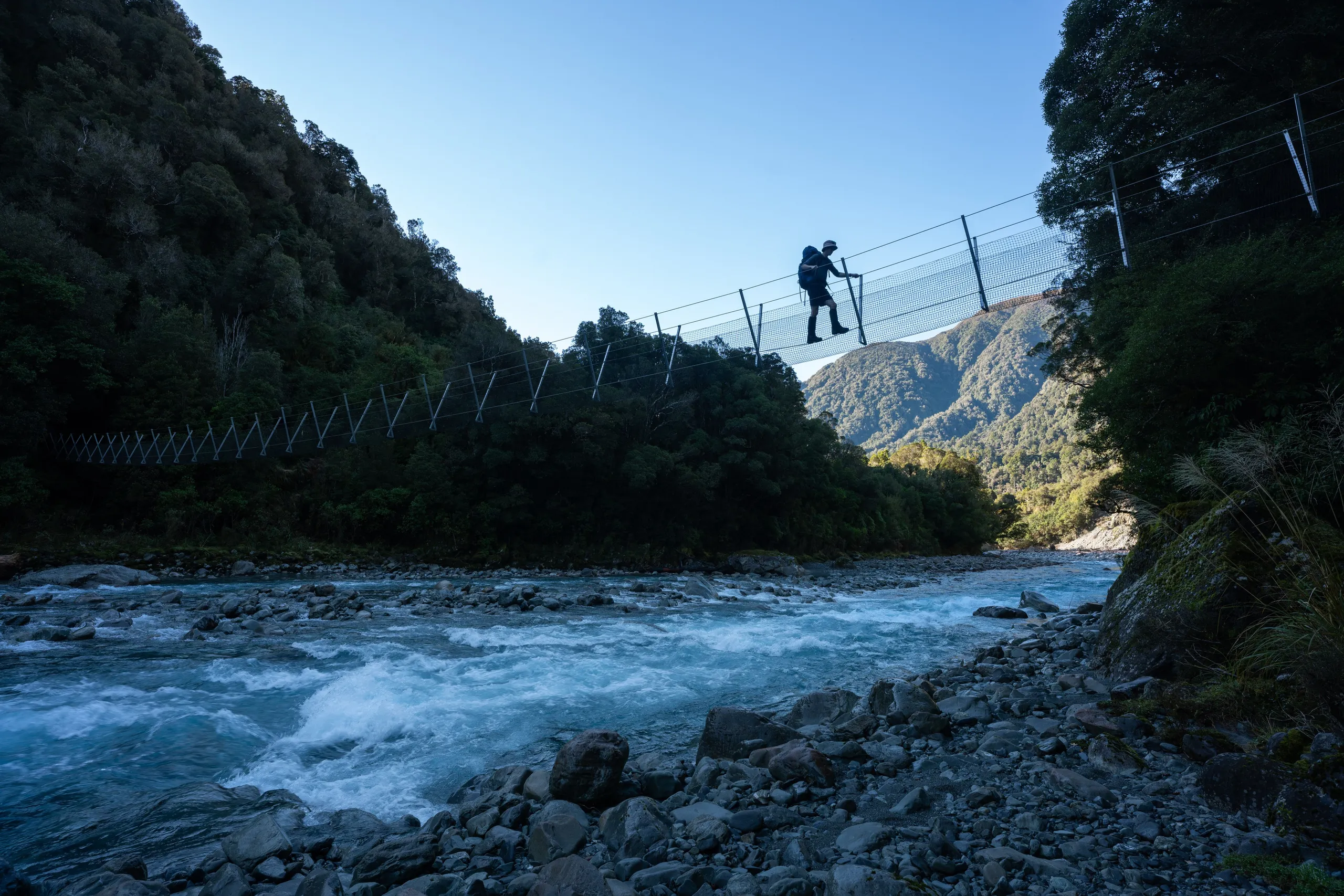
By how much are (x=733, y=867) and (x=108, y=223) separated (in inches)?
1461

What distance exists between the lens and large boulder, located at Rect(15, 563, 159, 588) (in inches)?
524

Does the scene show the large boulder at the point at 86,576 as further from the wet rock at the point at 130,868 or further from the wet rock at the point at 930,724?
the wet rock at the point at 930,724

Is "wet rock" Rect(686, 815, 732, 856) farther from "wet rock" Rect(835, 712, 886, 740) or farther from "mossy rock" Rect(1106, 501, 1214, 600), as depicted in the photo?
"mossy rock" Rect(1106, 501, 1214, 600)

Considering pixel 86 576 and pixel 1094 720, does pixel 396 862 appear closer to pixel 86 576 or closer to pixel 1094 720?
pixel 1094 720

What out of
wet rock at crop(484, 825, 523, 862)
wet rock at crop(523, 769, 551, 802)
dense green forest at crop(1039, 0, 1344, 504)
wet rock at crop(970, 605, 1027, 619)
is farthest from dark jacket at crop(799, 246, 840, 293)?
wet rock at crop(484, 825, 523, 862)

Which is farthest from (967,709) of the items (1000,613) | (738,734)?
(1000,613)

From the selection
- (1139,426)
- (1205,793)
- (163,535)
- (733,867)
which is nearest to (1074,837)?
(1205,793)

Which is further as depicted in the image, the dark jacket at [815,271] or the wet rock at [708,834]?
the dark jacket at [815,271]

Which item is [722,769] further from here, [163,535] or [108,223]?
[108,223]

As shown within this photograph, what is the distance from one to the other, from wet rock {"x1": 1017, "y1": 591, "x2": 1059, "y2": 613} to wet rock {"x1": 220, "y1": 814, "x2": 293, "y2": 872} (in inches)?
437

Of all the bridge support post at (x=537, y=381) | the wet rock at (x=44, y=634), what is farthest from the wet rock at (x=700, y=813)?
the bridge support post at (x=537, y=381)

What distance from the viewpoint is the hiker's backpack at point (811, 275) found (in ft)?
29.8

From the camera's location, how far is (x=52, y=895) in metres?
2.58

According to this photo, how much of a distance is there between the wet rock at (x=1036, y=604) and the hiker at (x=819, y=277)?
5851 millimetres
